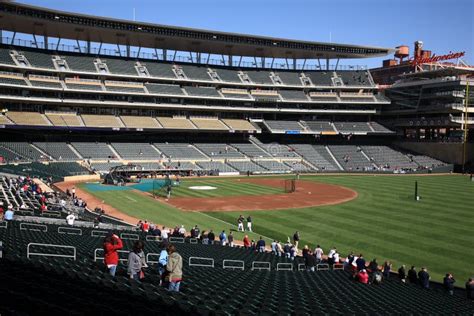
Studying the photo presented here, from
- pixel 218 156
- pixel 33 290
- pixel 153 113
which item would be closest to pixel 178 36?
pixel 153 113

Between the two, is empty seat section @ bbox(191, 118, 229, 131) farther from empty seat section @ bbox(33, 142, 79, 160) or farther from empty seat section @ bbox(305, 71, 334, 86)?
empty seat section @ bbox(305, 71, 334, 86)

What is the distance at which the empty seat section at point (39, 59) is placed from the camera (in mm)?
63903

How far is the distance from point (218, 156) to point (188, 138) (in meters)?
8.27

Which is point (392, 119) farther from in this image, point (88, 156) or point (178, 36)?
point (88, 156)

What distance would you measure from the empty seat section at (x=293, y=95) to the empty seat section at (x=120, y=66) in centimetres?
2945

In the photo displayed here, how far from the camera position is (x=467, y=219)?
31109 mm

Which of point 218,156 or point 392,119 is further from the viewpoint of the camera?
point 392,119

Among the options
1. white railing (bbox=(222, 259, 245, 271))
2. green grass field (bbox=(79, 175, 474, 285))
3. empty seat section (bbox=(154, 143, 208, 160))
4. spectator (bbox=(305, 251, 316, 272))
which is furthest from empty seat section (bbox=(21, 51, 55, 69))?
spectator (bbox=(305, 251, 316, 272))

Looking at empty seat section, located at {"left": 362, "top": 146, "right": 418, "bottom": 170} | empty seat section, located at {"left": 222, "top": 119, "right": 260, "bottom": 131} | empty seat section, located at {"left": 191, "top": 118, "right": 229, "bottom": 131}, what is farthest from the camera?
empty seat section, located at {"left": 222, "top": 119, "right": 260, "bottom": 131}

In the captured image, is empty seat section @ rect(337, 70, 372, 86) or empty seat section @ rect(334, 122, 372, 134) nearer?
empty seat section @ rect(334, 122, 372, 134)

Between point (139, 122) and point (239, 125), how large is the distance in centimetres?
1926

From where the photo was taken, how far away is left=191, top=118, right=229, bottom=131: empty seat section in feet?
245

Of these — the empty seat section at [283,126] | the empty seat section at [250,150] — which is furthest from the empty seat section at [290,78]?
the empty seat section at [250,150]

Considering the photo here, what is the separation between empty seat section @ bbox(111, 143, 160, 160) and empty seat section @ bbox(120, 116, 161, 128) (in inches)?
124
